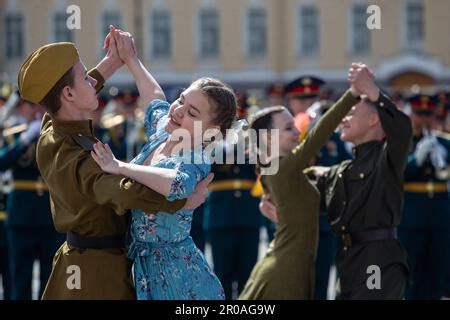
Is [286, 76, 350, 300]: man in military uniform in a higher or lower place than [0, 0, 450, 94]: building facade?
lower

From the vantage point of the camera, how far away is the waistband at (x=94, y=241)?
431cm

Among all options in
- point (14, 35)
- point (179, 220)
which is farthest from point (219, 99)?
point (14, 35)

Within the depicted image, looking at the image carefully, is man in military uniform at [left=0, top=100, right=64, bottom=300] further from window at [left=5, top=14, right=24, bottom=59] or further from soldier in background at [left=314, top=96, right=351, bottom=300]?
window at [left=5, top=14, right=24, bottom=59]

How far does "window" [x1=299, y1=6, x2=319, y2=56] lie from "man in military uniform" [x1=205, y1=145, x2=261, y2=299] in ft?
90.6

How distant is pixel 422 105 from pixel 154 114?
5.06m

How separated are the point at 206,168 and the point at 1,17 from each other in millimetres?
33673

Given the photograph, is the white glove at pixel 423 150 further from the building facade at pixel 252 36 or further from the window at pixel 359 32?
the window at pixel 359 32

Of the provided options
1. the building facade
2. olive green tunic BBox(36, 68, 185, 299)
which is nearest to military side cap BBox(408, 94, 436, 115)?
olive green tunic BBox(36, 68, 185, 299)

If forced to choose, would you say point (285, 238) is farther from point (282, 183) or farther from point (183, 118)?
point (183, 118)

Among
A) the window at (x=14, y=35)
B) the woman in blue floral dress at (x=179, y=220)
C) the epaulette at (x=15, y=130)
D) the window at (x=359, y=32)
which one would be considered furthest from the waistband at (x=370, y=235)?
the window at (x=14, y=35)

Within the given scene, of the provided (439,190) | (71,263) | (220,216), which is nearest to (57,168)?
(71,263)

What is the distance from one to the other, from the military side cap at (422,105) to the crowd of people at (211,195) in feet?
0.04

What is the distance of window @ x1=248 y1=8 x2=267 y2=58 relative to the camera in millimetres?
36344

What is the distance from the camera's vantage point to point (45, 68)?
4262 millimetres
